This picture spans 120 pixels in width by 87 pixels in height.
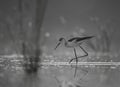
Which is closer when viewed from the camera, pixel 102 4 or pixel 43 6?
pixel 43 6

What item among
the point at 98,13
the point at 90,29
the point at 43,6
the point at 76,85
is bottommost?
the point at 76,85

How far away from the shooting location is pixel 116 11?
30.5 feet

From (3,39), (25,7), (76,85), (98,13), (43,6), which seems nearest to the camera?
(76,85)

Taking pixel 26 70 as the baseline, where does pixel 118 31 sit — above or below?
above

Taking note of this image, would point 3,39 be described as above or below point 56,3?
below

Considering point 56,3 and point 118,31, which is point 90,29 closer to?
point 118,31

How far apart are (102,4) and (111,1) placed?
1.16 ft

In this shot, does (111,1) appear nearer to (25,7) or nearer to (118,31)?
(118,31)

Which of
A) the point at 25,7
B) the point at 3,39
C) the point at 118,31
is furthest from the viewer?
the point at 118,31

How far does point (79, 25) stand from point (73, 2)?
1044mm

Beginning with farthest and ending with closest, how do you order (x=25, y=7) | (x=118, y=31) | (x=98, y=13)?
(x=98, y=13), (x=118, y=31), (x=25, y=7)

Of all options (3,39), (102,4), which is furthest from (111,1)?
(3,39)

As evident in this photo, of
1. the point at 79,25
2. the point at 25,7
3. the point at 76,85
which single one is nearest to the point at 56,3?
the point at 79,25

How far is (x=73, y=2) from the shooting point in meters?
9.45
